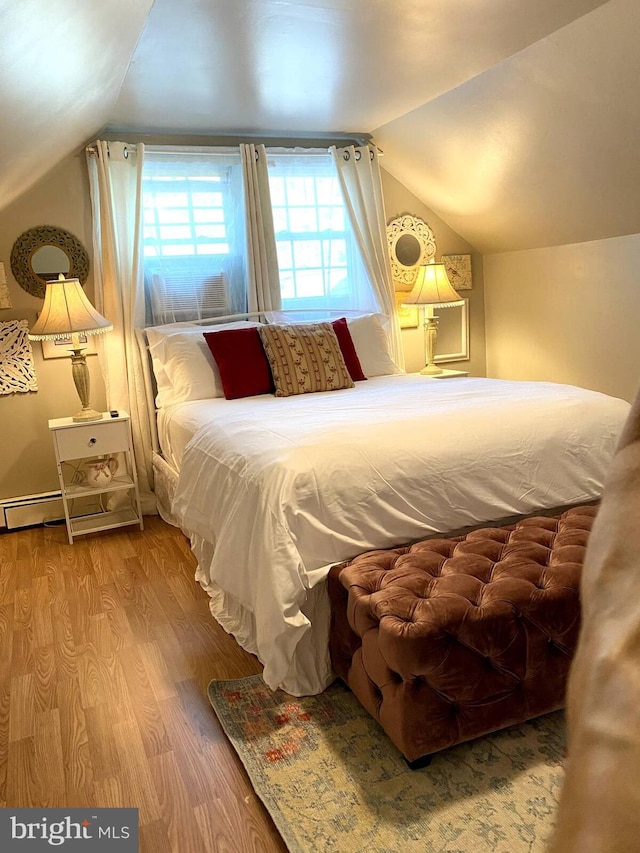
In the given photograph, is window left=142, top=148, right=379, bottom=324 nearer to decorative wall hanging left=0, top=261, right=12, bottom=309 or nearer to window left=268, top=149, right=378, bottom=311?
window left=268, top=149, right=378, bottom=311

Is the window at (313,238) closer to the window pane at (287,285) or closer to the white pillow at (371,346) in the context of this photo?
the window pane at (287,285)

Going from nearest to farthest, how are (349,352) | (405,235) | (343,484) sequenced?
(343,484), (349,352), (405,235)

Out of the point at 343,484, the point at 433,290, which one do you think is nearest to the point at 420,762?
the point at 343,484

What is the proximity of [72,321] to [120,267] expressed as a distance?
22.6 inches

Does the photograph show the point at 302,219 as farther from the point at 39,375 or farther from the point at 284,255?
the point at 39,375

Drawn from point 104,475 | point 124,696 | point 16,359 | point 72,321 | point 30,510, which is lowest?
point 124,696

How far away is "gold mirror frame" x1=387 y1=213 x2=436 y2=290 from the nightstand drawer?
7.24 ft

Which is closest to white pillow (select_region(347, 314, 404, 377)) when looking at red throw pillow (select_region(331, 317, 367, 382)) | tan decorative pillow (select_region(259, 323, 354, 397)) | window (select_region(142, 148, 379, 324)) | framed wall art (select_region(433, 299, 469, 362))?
red throw pillow (select_region(331, 317, 367, 382))

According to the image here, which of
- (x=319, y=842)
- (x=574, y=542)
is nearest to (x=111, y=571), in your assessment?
(x=319, y=842)

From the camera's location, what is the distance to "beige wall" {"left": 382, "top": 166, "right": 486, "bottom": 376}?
462 cm

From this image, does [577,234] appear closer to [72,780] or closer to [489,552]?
[489,552]

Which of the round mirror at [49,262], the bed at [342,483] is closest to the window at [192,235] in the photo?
the round mirror at [49,262]

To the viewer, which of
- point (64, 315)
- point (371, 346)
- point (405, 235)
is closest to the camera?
point (64, 315)

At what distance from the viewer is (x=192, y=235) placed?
159 inches
